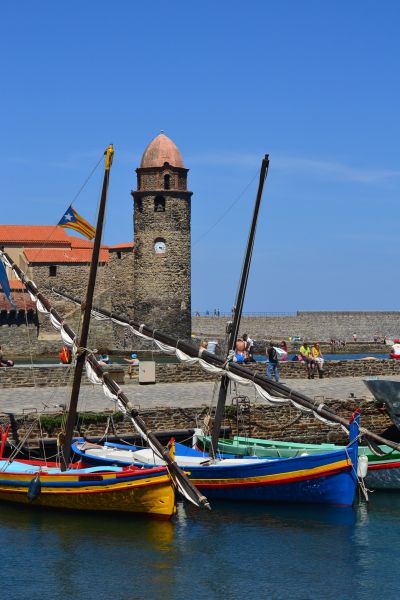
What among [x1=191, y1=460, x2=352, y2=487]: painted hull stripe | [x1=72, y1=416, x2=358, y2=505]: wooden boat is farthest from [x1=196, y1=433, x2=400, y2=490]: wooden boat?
[x1=191, y1=460, x2=352, y2=487]: painted hull stripe

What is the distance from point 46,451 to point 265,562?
6642mm

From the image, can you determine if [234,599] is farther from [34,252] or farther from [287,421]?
[34,252]

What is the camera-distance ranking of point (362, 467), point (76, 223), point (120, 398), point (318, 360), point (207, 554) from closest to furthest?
point (207, 554), point (362, 467), point (120, 398), point (76, 223), point (318, 360)

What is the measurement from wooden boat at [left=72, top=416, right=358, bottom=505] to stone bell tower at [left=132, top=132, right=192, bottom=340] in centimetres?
4863

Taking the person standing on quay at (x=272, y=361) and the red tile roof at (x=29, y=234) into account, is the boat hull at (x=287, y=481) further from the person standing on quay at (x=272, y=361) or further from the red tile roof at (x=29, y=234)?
the red tile roof at (x=29, y=234)

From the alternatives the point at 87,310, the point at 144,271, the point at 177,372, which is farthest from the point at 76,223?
the point at 144,271

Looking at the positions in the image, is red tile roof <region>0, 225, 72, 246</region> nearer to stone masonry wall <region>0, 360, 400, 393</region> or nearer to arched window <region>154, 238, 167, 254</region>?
arched window <region>154, 238, 167, 254</region>

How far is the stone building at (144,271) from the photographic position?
67188 millimetres

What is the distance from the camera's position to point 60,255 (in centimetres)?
7250

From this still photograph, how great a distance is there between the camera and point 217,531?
55.4ft

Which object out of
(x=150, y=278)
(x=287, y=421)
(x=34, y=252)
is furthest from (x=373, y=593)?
(x=34, y=252)

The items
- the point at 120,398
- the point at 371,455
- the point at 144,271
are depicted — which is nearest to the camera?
the point at 120,398

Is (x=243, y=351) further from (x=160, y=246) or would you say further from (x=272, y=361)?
(x=160, y=246)

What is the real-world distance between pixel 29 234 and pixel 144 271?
583 inches
